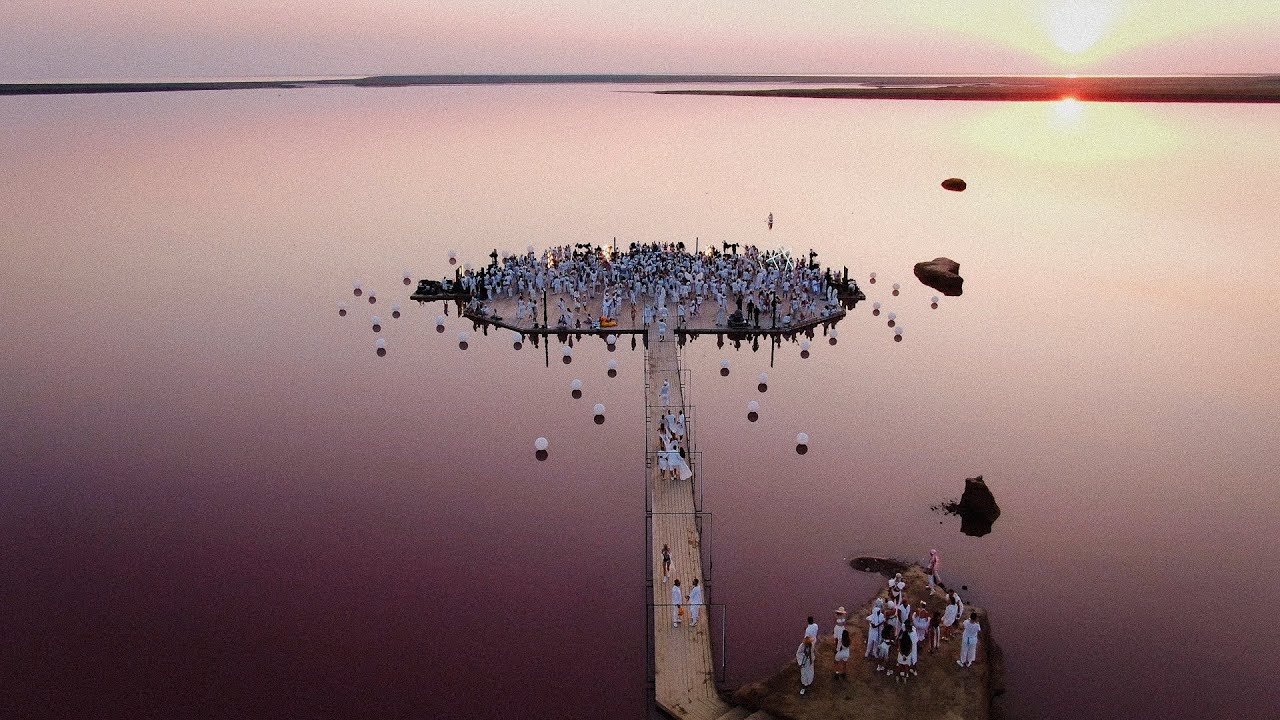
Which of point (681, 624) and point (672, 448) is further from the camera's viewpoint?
point (672, 448)

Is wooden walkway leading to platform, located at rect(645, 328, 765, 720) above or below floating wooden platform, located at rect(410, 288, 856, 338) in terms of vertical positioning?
below

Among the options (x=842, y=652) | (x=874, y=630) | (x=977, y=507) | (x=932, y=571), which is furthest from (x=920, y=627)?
(x=977, y=507)

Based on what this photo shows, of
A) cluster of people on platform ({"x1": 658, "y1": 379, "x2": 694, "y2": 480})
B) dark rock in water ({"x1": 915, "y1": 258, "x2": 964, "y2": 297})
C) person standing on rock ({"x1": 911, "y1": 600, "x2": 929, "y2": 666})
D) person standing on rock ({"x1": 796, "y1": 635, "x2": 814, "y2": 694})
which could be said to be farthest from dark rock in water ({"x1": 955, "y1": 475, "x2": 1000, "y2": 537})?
dark rock in water ({"x1": 915, "y1": 258, "x2": 964, "y2": 297})

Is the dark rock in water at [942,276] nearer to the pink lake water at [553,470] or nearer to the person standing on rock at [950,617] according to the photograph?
the pink lake water at [553,470]

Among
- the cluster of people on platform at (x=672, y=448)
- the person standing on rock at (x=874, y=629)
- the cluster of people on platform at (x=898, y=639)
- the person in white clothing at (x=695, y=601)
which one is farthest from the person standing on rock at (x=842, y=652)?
the cluster of people on platform at (x=672, y=448)

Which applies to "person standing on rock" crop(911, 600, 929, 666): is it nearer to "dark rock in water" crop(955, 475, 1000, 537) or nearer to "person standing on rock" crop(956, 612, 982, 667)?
"person standing on rock" crop(956, 612, 982, 667)

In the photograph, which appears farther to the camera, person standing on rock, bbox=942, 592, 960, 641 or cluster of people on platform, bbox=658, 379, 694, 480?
cluster of people on platform, bbox=658, 379, 694, 480

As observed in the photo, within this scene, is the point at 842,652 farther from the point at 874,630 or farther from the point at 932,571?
the point at 932,571
